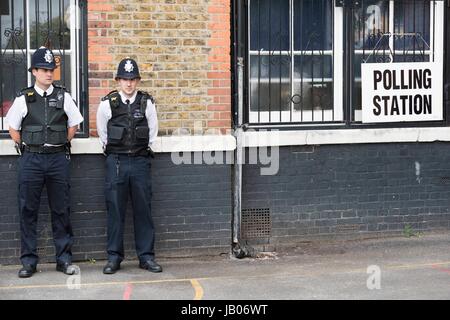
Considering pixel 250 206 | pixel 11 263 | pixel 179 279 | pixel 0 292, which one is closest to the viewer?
pixel 0 292

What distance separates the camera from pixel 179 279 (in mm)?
7559

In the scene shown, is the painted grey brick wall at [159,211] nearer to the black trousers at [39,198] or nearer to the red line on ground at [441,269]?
the black trousers at [39,198]

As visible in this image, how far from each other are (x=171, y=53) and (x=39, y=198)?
201 centimetres

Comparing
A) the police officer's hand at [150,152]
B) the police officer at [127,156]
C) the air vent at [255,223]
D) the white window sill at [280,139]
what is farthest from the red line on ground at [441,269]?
the police officer's hand at [150,152]

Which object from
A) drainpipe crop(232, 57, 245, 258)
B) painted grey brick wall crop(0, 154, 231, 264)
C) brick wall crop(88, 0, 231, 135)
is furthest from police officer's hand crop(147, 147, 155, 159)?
drainpipe crop(232, 57, 245, 258)

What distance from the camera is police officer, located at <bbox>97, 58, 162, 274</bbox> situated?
7.72 metres

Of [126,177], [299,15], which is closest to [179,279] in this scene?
[126,177]

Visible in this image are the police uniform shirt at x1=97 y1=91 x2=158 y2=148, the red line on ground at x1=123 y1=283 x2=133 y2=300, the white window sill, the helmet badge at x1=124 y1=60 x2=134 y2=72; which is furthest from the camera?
the white window sill

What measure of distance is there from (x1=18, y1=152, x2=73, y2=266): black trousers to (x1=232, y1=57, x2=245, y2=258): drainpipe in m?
1.82

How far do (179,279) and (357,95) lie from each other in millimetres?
3192

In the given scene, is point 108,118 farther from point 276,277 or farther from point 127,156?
point 276,277

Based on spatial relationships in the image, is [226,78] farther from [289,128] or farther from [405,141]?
[405,141]

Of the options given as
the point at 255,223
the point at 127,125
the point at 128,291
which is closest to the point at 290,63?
the point at 255,223

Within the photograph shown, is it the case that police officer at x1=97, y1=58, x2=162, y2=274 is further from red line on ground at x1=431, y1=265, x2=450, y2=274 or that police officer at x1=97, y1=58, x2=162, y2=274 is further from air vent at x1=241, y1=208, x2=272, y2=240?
red line on ground at x1=431, y1=265, x2=450, y2=274
